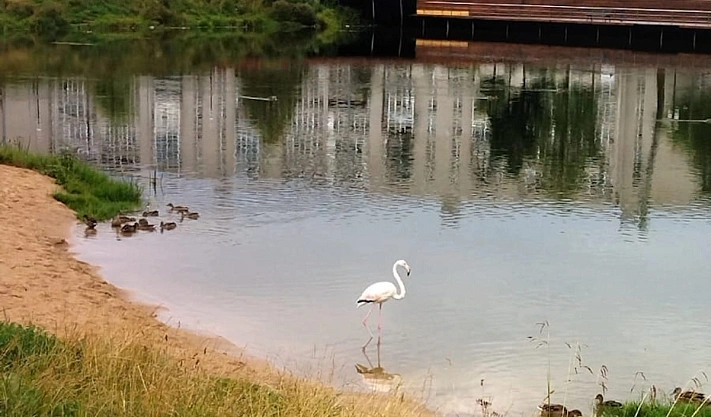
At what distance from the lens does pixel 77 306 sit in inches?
358

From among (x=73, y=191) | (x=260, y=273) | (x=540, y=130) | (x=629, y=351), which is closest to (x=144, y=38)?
(x=540, y=130)

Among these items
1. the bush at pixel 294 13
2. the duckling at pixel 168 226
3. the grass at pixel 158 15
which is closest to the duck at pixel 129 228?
the duckling at pixel 168 226

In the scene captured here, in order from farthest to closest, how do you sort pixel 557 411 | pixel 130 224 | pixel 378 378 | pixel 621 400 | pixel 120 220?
pixel 120 220 → pixel 130 224 → pixel 378 378 → pixel 621 400 → pixel 557 411

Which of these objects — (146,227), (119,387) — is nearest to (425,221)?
(146,227)

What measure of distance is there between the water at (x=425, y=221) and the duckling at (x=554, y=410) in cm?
11

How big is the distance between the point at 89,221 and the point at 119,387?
7.57m

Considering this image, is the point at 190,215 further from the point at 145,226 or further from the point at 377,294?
the point at 377,294

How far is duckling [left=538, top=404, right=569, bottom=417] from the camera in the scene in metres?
7.70

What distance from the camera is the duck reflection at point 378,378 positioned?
27.1ft

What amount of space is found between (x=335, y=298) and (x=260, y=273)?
3.77 ft

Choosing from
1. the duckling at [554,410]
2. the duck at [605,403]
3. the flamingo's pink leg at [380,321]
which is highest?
the flamingo's pink leg at [380,321]

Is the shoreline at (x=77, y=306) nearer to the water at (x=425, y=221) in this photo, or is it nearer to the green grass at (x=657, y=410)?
the water at (x=425, y=221)

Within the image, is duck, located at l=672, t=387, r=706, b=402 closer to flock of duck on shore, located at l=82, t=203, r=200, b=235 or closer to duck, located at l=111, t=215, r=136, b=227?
flock of duck on shore, located at l=82, t=203, r=200, b=235

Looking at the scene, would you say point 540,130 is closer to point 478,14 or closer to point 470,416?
point 470,416
